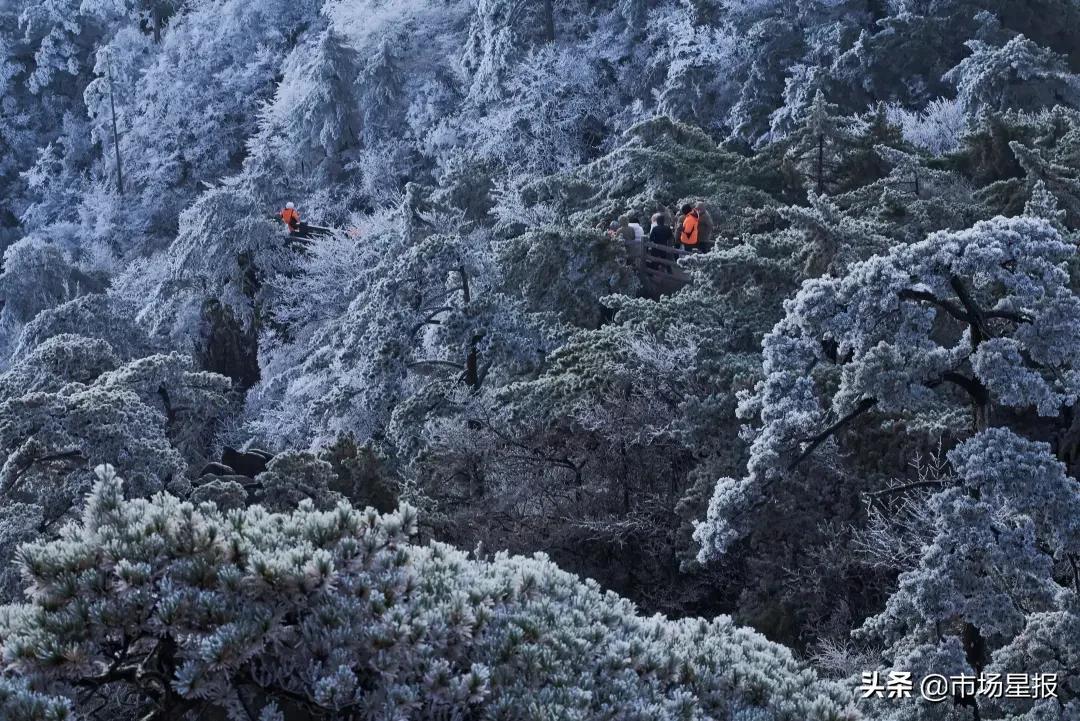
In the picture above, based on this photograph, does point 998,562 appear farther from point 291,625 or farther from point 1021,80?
point 1021,80

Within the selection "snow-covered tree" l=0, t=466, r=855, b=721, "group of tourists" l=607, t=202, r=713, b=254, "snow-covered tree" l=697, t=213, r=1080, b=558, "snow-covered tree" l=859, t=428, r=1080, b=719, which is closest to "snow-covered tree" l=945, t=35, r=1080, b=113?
"group of tourists" l=607, t=202, r=713, b=254

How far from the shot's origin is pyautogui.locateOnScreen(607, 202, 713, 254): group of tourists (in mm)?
18234

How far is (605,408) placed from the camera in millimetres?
14391

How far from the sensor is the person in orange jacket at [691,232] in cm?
1803

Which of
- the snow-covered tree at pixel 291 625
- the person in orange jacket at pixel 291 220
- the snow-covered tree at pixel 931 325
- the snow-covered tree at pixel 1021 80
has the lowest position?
the snow-covered tree at pixel 291 625

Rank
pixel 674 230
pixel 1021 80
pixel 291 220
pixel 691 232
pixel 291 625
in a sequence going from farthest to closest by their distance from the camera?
pixel 291 220 → pixel 1021 80 → pixel 674 230 → pixel 691 232 → pixel 291 625

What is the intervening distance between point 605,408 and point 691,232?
15.5ft

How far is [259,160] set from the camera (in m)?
42.4

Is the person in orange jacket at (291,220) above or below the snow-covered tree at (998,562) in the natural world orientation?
above

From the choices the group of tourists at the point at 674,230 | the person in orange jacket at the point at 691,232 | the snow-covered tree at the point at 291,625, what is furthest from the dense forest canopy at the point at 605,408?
the person in orange jacket at the point at 691,232

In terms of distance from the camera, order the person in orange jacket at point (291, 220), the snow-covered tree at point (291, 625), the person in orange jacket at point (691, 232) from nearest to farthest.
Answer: the snow-covered tree at point (291, 625), the person in orange jacket at point (691, 232), the person in orange jacket at point (291, 220)

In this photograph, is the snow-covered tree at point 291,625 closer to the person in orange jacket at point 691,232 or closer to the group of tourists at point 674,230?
the person in orange jacket at point 691,232

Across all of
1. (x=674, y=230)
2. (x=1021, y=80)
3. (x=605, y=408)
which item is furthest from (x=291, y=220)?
(x=605, y=408)

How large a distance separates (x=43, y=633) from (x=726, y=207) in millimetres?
17086
